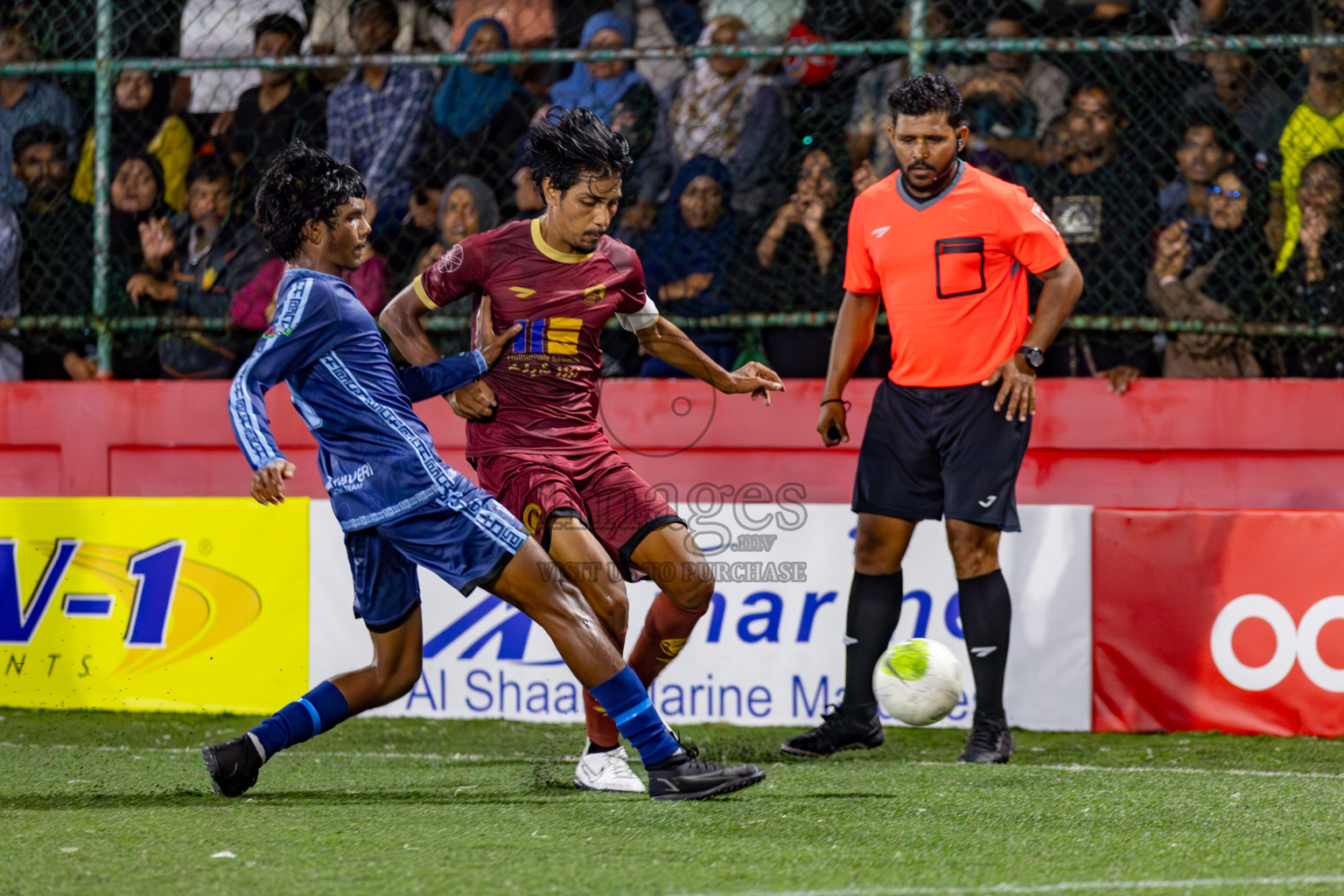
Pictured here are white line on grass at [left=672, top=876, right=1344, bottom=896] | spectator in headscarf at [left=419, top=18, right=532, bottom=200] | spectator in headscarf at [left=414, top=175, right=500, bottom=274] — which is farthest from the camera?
spectator in headscarf at [left=419, top=18, right=532, bottom=200]

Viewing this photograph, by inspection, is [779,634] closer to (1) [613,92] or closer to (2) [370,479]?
(2) [370,479]

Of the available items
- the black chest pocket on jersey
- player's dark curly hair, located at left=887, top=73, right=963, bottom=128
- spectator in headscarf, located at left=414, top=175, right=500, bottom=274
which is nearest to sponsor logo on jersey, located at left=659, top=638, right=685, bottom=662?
the black chest pocket on jersey

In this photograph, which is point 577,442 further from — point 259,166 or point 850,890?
point 259,166

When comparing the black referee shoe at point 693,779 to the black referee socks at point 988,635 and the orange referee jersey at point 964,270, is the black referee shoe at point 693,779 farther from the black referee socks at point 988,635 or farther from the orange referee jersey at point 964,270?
the orange referee jersey at point 964,270

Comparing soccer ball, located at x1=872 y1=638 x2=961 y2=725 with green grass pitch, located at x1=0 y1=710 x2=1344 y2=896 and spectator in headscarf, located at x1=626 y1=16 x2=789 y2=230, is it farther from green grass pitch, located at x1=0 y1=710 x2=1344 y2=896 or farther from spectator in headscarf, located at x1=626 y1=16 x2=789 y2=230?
spectator in headscarf, located at x1=626 y1=16 x2=789 y2=230

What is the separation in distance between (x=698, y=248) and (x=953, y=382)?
6.07ft

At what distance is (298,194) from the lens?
12.7ft

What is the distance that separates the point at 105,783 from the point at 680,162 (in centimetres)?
349

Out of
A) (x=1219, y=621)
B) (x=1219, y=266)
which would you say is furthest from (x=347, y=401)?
(x=1219, y=266)

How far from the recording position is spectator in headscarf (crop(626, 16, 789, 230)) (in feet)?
21.0

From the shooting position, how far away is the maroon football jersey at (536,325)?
4.37 metres

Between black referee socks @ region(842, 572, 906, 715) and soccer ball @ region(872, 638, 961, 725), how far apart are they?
0.41m

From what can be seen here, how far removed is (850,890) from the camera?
289 centimetres

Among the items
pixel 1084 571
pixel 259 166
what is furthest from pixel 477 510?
pixel 259 166
